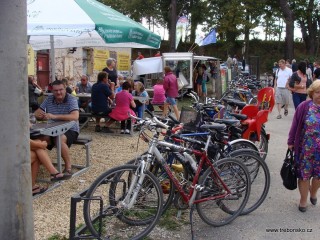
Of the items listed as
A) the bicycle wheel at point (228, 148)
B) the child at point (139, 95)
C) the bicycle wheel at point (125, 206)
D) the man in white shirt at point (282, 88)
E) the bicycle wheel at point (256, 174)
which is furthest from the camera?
the man in white shirt at point (282, 88)

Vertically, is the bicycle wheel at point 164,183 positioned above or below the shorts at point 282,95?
below

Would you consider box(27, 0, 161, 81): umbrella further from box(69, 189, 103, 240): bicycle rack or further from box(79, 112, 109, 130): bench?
box(69, 189, 103, 240): bicycle rack

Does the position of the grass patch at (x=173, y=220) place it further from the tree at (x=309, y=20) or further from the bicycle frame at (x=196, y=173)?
the tree at (x=309, y=20)

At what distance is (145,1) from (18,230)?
37.0m

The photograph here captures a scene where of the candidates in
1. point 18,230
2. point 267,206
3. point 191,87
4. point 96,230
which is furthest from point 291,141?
point 191,87

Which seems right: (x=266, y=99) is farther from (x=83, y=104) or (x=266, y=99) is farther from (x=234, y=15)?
(x=234, y=15)

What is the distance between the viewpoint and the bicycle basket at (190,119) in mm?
4461

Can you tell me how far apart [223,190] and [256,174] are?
75 centimetres

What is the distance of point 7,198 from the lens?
9.53 feet

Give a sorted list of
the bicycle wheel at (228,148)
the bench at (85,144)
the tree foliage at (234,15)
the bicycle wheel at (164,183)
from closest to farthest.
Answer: the bicycle wheel at (164,183) → the bicycle wheel at (228,148) → the bench at (85,144) → the tree foliage at (234,15)

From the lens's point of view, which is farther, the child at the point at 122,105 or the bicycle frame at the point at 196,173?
the child at the point at 122,105

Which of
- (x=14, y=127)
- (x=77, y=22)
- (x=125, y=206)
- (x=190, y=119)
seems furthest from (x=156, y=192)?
(x=77, y=22)

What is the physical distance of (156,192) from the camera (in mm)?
3641

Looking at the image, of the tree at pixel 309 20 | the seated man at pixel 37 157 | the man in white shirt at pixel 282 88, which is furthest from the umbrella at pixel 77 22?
the tree at pixel 309 20
